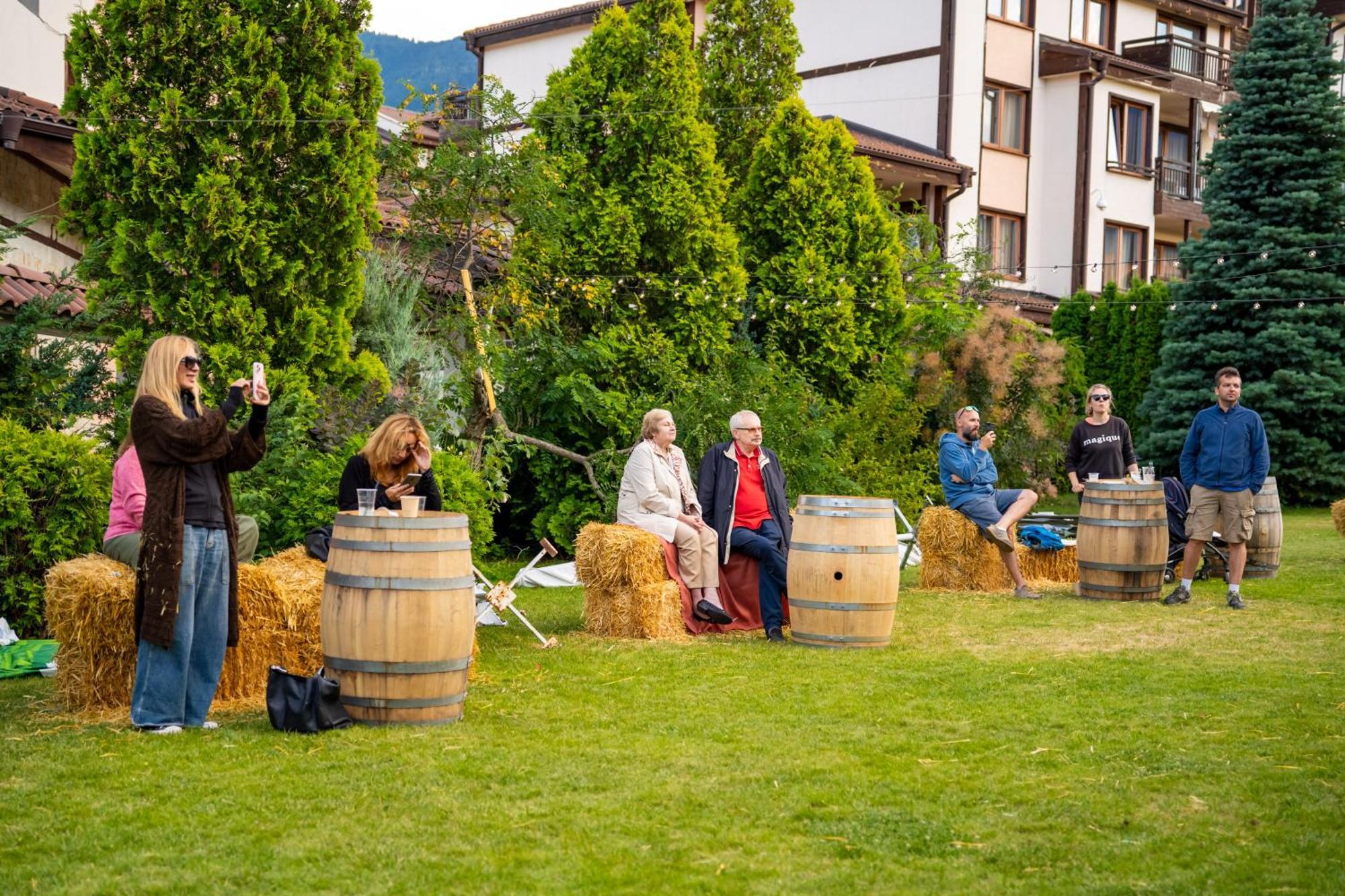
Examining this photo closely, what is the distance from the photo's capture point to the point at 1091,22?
3325cm

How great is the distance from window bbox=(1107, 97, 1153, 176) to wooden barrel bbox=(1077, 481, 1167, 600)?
22170 millimetres

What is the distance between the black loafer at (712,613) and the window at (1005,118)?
22673 mm

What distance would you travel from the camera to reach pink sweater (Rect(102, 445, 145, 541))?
7539 mm

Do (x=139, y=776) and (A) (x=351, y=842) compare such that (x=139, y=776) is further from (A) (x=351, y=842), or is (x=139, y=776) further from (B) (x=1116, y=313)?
(B) (x=1116, y=313)

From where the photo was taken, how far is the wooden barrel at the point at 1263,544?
14.0 meters

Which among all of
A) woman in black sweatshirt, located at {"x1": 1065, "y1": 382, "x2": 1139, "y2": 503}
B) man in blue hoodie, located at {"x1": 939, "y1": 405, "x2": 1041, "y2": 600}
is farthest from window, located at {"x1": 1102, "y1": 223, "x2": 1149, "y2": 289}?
man in blue hoodie, located at {"x1": 939, "y1": 405, "x2": 1041, "y2": 600}

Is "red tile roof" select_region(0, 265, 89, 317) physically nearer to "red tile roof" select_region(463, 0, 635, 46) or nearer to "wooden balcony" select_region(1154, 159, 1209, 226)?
"red tile roof" select_region(463, 0, 635, 46)

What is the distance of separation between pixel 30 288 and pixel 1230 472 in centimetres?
1025

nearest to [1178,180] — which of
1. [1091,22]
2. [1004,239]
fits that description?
[1091,22]

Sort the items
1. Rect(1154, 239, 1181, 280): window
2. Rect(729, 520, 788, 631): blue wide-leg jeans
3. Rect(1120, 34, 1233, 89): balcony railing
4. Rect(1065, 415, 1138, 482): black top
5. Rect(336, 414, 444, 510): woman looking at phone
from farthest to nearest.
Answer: Rect(1154, 239, 1181, 280): window
Rect(1120, 34, 1233, 89): balcony railing
Rect(1065, 415, 1138, 482): black top
Rect(729, 520, 788, 631): blue wide-leg jeans
Rect(336, 414, 444, 510): woman looking at phone

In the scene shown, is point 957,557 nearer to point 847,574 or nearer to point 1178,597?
point 1178,597

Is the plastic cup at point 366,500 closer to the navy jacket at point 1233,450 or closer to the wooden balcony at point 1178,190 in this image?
the navy jacket at point 1233,450

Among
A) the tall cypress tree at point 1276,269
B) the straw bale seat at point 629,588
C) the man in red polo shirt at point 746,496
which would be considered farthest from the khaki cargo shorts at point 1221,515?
the tall cypress tree at point 1276,269

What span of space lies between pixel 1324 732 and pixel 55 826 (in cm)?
565
